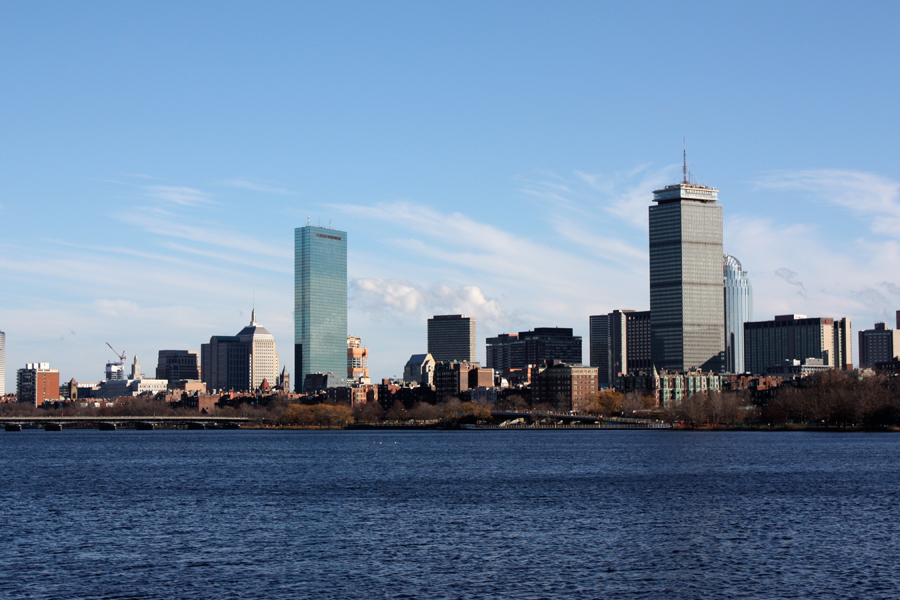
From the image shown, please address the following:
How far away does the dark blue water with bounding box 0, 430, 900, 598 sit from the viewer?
154 feet

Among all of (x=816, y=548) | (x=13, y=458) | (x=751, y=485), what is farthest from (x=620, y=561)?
(x=13, y=458)

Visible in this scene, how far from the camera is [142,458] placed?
142 metres

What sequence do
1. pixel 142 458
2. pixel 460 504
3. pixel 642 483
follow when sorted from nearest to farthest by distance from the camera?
pixel 460 504
pixel 642 483
pixel 142 458

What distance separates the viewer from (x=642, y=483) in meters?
92.6

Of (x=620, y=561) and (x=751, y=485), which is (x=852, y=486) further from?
(x=620, y=561)

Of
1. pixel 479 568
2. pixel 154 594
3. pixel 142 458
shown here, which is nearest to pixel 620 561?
pixel 479 568

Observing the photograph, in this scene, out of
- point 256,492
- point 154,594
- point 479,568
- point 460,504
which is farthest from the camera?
point 256,492

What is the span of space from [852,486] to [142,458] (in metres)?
89.2

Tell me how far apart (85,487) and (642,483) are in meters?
46.3

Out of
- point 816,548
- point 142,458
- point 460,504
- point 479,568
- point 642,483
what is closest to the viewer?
point 479,568

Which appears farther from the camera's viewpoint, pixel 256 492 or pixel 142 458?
pixel 142 458

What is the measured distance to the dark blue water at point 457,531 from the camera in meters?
46.8

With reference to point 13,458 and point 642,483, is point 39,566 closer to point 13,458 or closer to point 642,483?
point 642,483

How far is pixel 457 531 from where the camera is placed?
6212 centimetres
